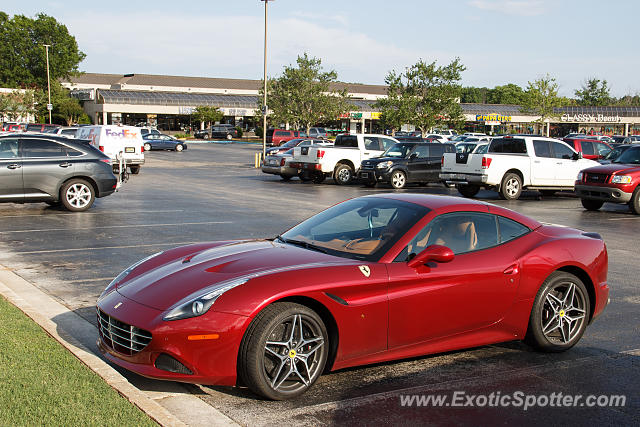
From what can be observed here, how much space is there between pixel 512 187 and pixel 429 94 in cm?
3113

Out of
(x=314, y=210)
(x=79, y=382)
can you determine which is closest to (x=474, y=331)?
(x=79, y=382)

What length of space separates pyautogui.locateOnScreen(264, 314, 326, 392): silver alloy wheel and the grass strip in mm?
956

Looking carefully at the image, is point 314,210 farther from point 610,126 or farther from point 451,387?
point 610,126

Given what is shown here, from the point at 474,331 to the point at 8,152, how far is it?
39.6ft

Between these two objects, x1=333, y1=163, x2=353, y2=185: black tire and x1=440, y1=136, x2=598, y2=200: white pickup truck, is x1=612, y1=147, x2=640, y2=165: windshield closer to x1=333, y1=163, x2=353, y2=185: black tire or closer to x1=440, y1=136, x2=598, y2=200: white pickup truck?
x1=440, y1=136, x2=598, y2=200: white pickup truck

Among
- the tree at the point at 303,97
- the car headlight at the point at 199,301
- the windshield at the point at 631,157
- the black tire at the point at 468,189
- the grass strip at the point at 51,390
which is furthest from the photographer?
the tree at the point at 303,97

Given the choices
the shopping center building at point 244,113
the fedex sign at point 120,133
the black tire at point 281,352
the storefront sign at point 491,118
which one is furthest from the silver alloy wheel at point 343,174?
the storefront sign at point 491,118

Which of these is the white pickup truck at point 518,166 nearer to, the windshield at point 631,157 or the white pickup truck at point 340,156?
the windshield at point 631,157

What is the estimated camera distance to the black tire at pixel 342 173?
1015 inches

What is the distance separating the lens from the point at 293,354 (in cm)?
471

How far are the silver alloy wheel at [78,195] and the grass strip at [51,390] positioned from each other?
981cm

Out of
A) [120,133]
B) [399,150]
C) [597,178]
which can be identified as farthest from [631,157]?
[120,133]

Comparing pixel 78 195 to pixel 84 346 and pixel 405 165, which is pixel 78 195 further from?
pixel 405 165

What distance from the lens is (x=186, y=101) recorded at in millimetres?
87500
